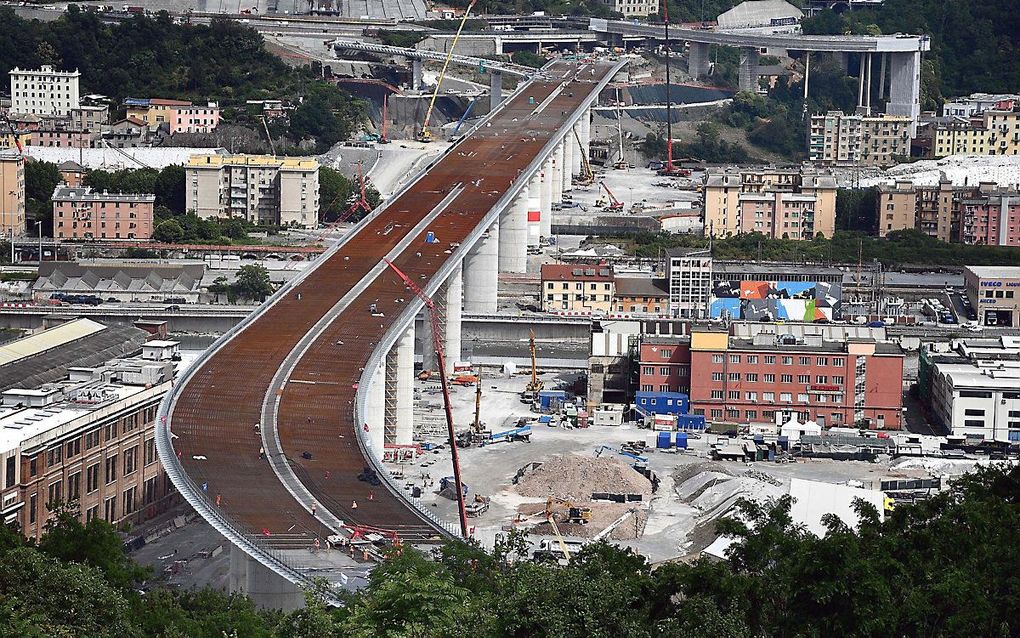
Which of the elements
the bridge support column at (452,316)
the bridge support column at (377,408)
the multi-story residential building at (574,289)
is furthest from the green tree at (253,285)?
the bridge support column at (377,408)

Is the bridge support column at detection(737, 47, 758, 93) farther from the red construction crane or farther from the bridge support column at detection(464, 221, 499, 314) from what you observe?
the red construction crane

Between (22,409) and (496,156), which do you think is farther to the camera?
(496,156)

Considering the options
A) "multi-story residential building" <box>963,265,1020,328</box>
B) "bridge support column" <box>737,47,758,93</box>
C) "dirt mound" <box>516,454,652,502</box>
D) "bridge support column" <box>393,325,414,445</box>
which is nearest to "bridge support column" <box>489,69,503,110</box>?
"bridge support column" <box>737,47,758,93</box>

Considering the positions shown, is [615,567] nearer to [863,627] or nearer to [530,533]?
[863,627]

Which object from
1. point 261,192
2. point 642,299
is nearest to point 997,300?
point 642,299

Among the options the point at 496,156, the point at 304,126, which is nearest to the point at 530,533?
the point at 496,156
